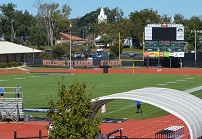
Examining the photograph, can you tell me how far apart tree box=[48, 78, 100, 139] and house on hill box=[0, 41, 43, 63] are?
77.5m

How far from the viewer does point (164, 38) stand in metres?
82.2

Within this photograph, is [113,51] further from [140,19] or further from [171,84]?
[171,84]

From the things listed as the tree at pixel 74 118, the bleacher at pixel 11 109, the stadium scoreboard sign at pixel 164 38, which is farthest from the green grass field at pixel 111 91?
the stadium scoreboard sign at pixel 164 38

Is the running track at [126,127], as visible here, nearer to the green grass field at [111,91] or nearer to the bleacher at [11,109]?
the bleacher at [11,109]

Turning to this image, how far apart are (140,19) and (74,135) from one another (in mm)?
120238

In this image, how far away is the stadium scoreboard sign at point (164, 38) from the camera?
82.3m

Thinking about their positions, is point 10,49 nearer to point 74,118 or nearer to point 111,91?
point 111,91

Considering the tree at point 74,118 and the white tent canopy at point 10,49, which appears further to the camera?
the white tent canopy at point 10,49

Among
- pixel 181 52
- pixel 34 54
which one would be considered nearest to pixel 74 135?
pixel 181 52

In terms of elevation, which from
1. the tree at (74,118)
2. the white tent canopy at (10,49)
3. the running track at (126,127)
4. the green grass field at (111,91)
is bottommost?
the running track at (126,127)

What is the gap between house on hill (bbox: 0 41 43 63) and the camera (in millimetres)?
94562

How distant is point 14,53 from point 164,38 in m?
26.1

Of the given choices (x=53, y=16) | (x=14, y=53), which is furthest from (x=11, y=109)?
(x=53, y=16)

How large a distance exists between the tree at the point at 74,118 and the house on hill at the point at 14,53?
7747 cm
